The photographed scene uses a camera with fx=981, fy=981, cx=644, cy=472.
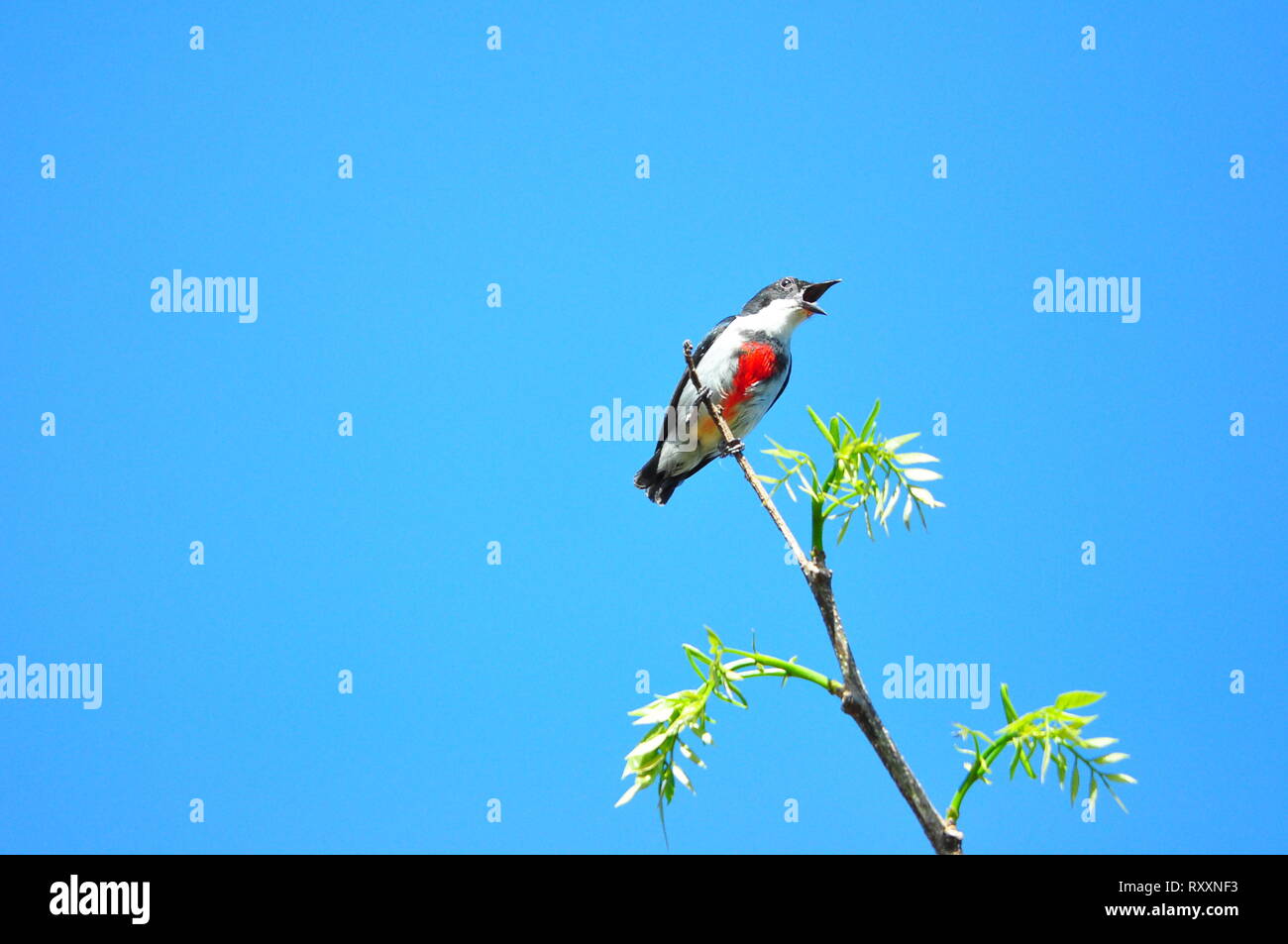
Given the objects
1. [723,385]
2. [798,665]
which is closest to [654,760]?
[798,665]

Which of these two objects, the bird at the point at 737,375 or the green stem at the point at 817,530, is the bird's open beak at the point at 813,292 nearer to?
the bird at the point at 737,375

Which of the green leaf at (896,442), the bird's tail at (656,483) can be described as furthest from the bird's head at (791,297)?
the green leaf at (896,442)

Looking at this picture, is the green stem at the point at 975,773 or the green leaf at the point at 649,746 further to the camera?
the green leaf at the point at 649,746

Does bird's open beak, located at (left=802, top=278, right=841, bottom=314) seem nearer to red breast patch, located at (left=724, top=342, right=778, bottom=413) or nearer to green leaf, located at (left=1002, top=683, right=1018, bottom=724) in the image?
red breast patch, located at (left=724, top=342, right=778, bottom=413)

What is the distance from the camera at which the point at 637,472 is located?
6648 mm

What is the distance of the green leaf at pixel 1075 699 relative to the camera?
1617mm

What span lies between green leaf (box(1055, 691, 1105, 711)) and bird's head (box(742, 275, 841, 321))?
3.88 metres

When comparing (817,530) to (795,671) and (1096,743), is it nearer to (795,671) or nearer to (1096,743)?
(795,671)

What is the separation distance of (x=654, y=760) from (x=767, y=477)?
601 mm

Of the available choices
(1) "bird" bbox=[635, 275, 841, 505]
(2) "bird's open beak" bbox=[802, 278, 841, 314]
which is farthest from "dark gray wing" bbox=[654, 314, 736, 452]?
(2) "bird's open beak" bbox=[802, 278, 841, 314]
